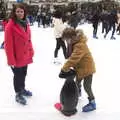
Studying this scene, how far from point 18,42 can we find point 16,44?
0.04m

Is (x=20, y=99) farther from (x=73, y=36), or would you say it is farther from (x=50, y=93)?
(x=73, y=36)

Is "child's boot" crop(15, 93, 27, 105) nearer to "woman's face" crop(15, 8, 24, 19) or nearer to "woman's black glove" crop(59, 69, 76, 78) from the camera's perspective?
"woman's black glove" crop(59, 69, 76, 78)

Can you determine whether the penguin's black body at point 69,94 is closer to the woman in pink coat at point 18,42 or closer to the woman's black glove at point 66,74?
the woman's black glove at point 66,74

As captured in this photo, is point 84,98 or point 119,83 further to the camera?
point 119,83

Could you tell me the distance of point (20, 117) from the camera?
15.3 ft

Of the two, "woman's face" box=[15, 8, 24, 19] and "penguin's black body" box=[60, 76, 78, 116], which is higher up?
"woman's face" box=[15, 8, 24, 19]

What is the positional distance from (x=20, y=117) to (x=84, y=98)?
1121mm

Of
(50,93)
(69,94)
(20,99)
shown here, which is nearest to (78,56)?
(69,94)

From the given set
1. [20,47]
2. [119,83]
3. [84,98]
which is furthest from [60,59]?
[20,47]

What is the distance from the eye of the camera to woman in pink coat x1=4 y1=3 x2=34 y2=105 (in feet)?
15.5

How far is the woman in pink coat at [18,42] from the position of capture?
474 centimetres

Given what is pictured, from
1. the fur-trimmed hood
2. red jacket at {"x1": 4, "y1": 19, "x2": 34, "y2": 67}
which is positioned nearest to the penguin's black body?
the fur-trimmed hood

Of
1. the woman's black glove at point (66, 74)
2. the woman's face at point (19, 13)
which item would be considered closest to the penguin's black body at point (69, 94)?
the woman's black glove at point (66, 74)

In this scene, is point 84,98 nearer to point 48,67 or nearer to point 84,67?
point 84,67
